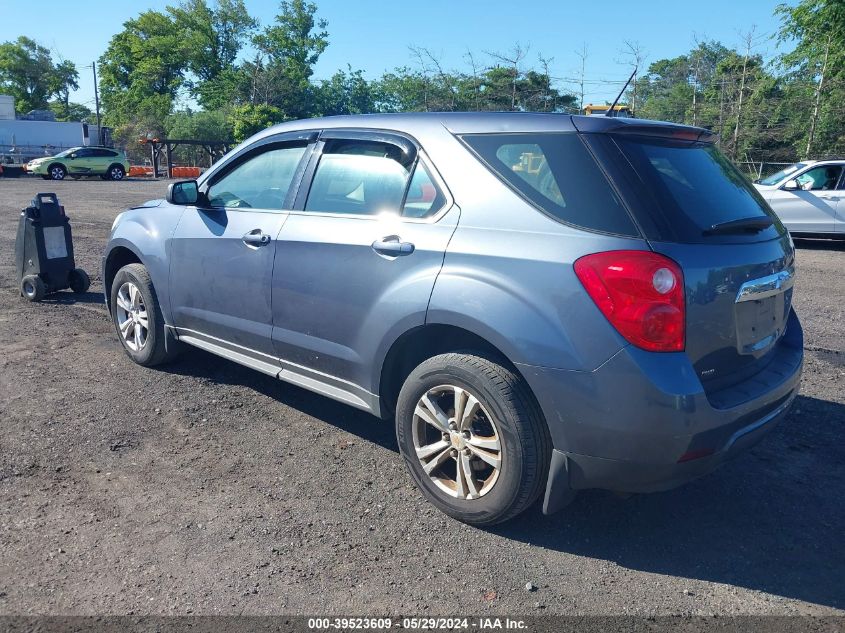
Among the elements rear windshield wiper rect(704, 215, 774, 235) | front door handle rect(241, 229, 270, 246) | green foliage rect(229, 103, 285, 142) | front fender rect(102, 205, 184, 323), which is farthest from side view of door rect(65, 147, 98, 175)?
rear windshield wiper rect(704, 215, 774, 235)

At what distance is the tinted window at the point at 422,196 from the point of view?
3.44 metres

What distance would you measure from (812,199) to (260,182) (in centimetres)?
1195

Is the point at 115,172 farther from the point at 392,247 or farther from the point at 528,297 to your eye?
the point at 528,297

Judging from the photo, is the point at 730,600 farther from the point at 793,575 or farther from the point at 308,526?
the point at 308,526

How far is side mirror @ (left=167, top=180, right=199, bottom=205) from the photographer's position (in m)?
4.70

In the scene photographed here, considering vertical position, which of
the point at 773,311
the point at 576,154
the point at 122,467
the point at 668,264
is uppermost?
the point at 576,154

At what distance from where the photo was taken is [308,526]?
3309mm

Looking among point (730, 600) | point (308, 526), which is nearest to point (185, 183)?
point (308, 526)

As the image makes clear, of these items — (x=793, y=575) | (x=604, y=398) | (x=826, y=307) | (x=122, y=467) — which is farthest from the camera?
(x=826, y=307)

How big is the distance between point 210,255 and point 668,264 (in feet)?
9.44

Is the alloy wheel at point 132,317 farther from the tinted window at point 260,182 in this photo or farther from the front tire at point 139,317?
the tinted window at point 260,182

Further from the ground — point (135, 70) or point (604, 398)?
point (135, 70)

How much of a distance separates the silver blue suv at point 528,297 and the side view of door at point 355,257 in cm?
1

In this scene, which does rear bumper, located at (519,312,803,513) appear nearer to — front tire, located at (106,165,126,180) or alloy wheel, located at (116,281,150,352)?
alloy wheel, located at (116,281,150,352)
